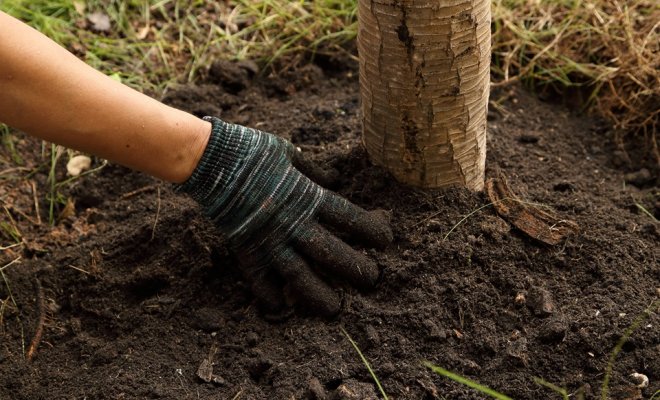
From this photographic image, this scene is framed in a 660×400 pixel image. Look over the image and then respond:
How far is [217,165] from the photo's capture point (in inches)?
77.0

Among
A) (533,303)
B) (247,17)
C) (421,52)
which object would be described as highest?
(421,52)

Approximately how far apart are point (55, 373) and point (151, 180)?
0.78 m

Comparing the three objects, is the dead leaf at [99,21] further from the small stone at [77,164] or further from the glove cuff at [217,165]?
the glove cuff at [217,165]

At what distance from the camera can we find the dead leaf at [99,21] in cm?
319

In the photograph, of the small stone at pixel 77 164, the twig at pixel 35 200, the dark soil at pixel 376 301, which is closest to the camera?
the dark soil at pixel 376 301

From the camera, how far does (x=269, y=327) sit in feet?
6.61

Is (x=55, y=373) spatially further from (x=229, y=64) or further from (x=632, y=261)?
(x=632, y=261)

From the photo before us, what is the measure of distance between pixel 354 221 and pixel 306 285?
21 cm

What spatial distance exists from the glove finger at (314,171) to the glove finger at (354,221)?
0.16 meters

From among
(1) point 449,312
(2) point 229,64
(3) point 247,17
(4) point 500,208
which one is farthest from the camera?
(3) point 247,17

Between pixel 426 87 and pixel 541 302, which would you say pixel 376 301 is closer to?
pixel 541 302

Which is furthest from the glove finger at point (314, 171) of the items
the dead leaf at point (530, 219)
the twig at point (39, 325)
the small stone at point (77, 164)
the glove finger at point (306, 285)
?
the small stone at point (77, 164)

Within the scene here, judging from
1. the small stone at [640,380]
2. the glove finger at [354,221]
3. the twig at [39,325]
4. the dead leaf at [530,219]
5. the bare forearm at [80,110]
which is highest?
the bare forearm at [80,110]

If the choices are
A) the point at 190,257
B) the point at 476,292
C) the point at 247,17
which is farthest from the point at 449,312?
the point at 247,17
